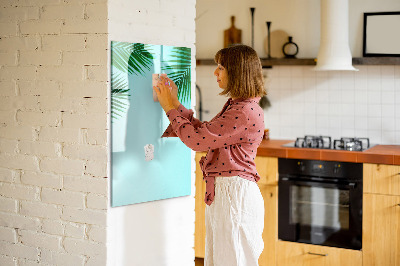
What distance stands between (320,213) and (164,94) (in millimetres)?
1749

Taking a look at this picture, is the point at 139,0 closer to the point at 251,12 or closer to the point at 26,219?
the point at 26,219

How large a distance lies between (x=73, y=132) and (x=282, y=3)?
2471mm

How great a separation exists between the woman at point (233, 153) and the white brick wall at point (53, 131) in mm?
423

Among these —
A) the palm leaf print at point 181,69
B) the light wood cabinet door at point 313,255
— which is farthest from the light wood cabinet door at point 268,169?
the palm leaf print at point 181,69

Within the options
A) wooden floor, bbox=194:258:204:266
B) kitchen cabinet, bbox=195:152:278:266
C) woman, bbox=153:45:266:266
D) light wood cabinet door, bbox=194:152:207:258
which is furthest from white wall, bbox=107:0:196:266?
wooden floor, bbox=194:258:204:266

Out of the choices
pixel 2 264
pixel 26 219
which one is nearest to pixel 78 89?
pixel 26 219

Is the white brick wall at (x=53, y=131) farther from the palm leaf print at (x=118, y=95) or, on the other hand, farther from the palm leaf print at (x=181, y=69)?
the palm leaf print at (x=181, y=69)

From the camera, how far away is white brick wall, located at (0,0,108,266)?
8.87 ft

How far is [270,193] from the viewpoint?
4082 millimetres

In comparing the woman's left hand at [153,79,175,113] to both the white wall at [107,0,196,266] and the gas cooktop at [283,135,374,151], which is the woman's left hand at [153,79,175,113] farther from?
the gas cooktop at [283,135,374,151]

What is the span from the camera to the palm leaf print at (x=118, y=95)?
106 inches

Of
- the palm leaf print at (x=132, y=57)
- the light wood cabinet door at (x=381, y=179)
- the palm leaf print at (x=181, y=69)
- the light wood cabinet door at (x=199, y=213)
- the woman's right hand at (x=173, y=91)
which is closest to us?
the palm leaf print at (x=132, y=57)

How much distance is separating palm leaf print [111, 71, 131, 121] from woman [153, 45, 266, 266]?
0.64ft

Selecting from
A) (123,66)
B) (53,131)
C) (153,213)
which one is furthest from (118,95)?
(153,213)
